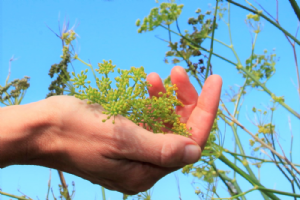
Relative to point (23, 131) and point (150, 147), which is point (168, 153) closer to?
point (150, 147)

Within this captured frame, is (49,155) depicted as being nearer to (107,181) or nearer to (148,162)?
(107,181)

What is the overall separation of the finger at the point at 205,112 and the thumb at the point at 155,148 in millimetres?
285

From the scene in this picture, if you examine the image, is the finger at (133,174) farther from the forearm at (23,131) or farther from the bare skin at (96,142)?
the forearm at (23,131)

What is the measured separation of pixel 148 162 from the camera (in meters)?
1.58

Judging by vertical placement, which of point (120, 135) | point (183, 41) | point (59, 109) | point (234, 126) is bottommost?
point (120, 135)

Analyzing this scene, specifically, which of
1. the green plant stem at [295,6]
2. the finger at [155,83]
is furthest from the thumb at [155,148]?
the green plant stem at [295,6]

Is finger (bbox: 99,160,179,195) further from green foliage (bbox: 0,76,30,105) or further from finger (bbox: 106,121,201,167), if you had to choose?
green foliage (bbox: 0,76,30,105)

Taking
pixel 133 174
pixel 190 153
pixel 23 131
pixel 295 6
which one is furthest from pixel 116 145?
pixel 295 6

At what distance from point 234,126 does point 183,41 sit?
0.96 meters

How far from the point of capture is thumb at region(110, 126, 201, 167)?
55.7 inches

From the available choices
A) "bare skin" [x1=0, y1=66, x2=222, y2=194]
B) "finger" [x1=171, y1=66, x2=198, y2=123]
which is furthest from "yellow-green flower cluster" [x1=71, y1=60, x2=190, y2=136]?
"finger" [x1=171, y1=66, x2=198, y2=123]

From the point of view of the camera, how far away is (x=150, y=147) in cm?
142

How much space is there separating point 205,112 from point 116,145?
611 mm

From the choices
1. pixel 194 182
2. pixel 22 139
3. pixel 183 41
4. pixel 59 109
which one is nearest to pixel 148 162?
pixel 59 109
